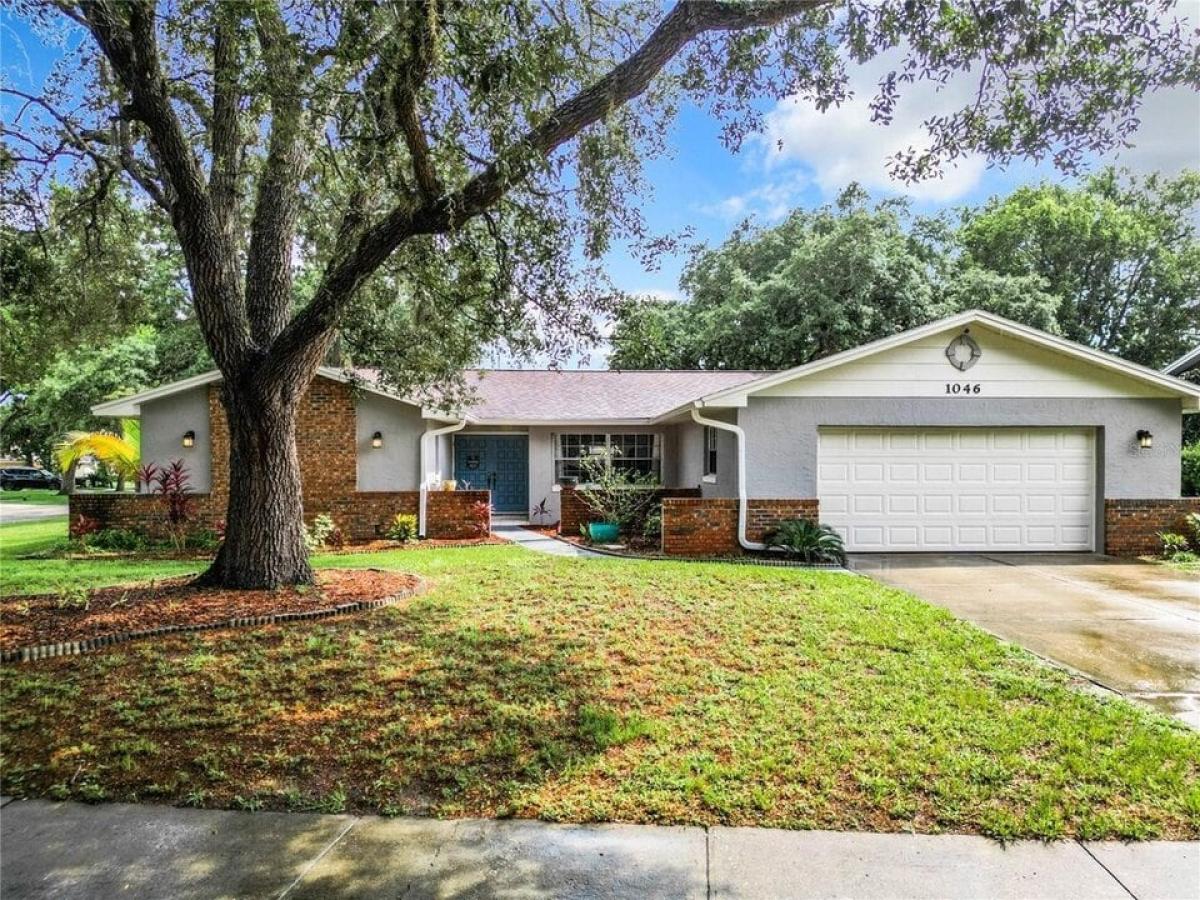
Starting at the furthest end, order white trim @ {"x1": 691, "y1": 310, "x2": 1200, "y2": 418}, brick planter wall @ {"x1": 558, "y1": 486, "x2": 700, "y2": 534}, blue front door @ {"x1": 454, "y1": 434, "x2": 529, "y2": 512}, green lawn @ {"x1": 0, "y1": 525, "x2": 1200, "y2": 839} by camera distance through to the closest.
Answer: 1. blue front door @ {"x1": 454, "y1": 434, "x2": 529, "y2": 512}
2. brick planter wall @ {"x1": 558, "y1": 486, "x2": 700, "y2": 534}
3. white trim @ {"x1": 691, "y1": 310, "x2": 1200, "y2": 418}
4. green lawn @ {"x1": 0, "y1": 525, "x2": 1200, "y2": 839}

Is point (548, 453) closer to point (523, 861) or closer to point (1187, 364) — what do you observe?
point (523, 861)

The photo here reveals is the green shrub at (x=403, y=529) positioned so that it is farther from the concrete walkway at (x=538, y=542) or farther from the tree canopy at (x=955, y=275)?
the tree canopy at (x=955, y=275)

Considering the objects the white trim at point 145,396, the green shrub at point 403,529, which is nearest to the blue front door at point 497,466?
the green shrub at point 403,529

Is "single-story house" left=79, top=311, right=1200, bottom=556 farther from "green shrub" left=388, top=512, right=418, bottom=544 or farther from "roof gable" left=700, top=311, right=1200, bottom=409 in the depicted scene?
"green shrub" left=388, top=512, right=418, bottom=544

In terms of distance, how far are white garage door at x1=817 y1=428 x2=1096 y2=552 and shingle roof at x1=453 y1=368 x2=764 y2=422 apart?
4.34 m

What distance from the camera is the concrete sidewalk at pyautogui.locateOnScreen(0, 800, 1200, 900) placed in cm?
269

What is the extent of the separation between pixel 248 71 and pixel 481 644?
533 cm

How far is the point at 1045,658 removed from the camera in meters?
5.53

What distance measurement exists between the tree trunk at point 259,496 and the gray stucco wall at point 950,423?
22.3 feet

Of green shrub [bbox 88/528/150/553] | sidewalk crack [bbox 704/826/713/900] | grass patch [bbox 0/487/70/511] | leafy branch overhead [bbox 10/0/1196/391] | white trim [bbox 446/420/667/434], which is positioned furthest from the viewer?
grass patch [bbox 0/487/70/511]

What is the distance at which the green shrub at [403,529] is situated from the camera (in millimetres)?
12656

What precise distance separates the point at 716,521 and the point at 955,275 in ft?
68.9

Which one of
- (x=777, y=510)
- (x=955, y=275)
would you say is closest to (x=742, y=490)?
(x=777, y=510)

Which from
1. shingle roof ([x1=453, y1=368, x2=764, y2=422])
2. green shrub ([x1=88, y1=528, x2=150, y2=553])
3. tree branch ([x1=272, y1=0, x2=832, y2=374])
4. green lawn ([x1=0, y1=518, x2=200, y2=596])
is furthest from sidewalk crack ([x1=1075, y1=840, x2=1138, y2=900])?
green shrub ([x1=88, y1=528, x2=150, y2=553])
